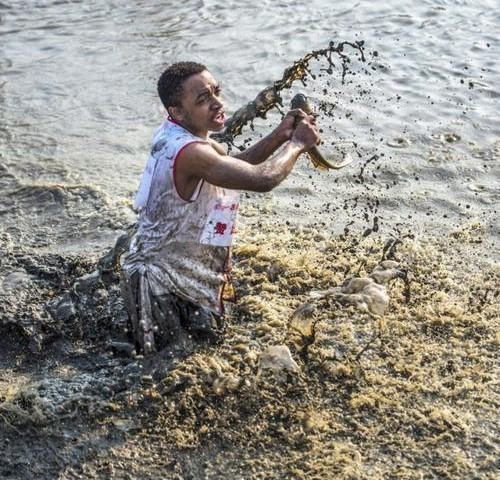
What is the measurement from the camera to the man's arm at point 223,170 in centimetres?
391

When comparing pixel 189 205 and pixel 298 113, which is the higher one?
pixel 298 113

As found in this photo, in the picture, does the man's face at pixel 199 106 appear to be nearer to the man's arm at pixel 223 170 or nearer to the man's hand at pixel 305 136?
the man's arm at pixel 223 170

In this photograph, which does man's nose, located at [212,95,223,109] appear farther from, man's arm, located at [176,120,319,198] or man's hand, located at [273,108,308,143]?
man's hand, located at [273,108,308,143]

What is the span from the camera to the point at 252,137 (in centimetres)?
729

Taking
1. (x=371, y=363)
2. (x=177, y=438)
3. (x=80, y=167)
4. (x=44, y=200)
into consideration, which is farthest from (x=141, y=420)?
(x=80, y=167)

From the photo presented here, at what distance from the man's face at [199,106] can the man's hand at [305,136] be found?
1.32 feet

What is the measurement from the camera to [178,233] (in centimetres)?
426

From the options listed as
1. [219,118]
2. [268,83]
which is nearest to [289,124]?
[219,118]

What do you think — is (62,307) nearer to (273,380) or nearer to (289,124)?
(273,380)

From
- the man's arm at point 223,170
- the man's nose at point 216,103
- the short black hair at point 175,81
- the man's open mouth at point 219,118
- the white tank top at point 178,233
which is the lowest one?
the white tank top at point 178,233

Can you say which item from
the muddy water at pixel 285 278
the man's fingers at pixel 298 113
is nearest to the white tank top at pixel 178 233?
the muddy water at pixel 285 278

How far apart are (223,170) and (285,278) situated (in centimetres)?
143

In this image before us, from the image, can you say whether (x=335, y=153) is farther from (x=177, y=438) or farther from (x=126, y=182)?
(x=177, y=438)

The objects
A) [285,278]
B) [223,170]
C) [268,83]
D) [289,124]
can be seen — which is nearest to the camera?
[223,170]
